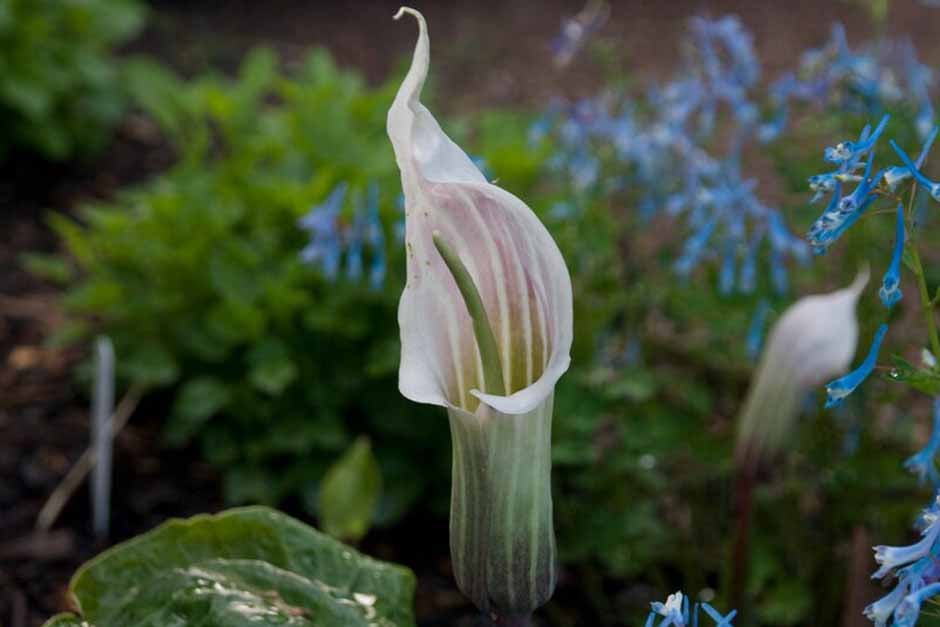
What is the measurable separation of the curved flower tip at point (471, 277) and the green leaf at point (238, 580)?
0.81 feet

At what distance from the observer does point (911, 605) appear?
29.7 inches

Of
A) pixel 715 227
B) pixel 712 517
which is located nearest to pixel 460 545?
pixel 715 227

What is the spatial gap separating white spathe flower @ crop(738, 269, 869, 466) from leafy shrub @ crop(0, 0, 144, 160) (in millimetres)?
2181

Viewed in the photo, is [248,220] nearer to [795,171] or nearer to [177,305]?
[177,305]

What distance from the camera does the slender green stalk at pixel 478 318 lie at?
88cm

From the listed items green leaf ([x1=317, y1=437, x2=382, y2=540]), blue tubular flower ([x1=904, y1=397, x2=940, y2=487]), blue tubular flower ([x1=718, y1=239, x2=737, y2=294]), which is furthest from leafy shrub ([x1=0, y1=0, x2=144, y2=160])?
blue tubular flower ([x1=904, y1=397, x2=940, y2=487])

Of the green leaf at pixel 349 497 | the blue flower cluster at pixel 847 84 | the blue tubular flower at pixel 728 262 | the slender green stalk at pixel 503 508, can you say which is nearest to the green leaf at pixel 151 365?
the green leaf at pixel 349 497

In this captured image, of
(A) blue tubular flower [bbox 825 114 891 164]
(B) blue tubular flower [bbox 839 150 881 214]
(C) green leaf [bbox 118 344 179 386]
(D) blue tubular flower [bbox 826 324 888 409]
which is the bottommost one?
(C) green leaf [bbox 118 344 179 386]

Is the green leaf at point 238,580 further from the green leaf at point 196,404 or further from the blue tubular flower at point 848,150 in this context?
the green leaf at point 196,404

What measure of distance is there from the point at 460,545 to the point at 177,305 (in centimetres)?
134

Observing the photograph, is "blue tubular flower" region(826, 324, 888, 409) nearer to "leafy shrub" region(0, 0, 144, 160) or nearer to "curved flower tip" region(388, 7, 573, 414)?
"curved flower tip" region(388, 7, 573, 414)

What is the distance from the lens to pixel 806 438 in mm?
1957

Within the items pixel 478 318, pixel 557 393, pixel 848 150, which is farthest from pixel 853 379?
pixel 557 393

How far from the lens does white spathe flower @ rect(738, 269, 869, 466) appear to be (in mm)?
1522
